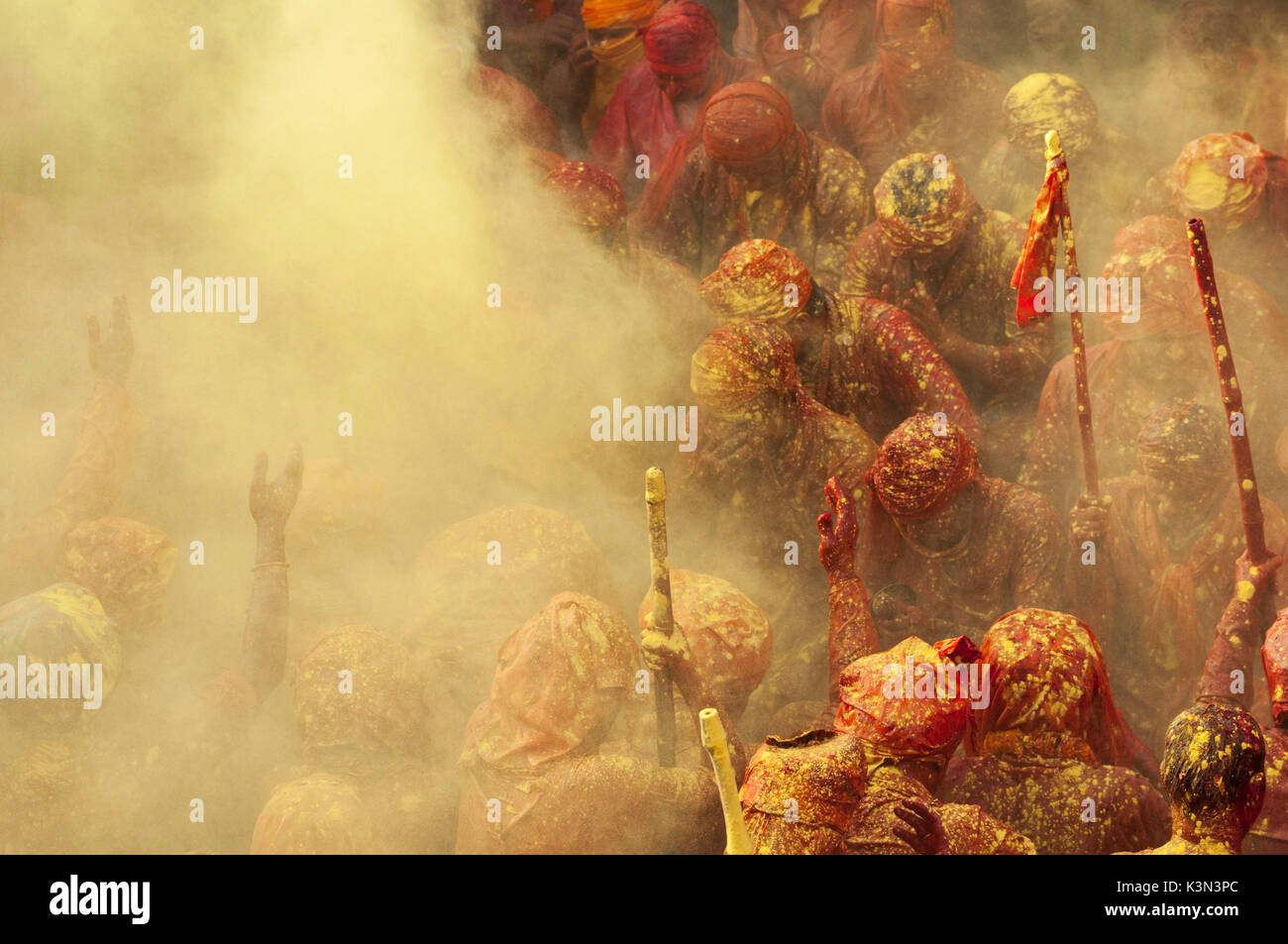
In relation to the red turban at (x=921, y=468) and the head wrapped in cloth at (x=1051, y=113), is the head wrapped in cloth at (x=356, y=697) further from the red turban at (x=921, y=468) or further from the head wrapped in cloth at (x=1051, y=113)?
the head wrapped in cloth at (x=1051, y=113)

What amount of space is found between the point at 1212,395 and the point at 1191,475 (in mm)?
645

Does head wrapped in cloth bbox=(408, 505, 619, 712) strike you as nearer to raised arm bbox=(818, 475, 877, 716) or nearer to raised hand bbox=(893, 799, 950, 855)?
raised arm bbox=(818, 475, 877, 716)

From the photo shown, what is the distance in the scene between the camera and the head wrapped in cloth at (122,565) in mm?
6520

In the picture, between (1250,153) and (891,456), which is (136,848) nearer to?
(891,456)

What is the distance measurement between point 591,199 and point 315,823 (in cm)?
320

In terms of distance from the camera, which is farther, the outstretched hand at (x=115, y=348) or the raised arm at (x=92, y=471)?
the outstretched hand at (x=115, y=348)

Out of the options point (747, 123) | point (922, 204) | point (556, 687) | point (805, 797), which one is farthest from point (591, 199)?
point (805, 797)

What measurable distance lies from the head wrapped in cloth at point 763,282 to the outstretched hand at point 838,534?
4.55 ft

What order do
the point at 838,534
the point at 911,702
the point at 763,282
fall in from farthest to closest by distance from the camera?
the point at 763,282 < the point at 838,534 < the point at 911,702

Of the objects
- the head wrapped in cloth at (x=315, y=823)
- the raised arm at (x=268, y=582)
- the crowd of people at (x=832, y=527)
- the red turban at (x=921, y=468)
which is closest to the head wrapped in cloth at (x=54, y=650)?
the crowd of people at (x=832, y=527)

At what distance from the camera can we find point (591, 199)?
24.6ft

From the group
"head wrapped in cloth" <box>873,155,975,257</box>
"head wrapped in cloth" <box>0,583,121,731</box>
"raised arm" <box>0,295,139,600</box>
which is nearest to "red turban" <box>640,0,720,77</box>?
"head wrapped in cloth" <box>873,155,975,257</box>

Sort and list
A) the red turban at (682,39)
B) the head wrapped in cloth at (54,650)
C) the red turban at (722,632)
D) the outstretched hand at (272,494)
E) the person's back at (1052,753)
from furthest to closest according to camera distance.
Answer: the red turban at (682,39), the outstretched hand at (272,494), the head wrapped in cloth at (54,650), the red turban at (722,632), the person's back at (1052,753)

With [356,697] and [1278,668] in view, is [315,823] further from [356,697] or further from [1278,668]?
[1278,668]
